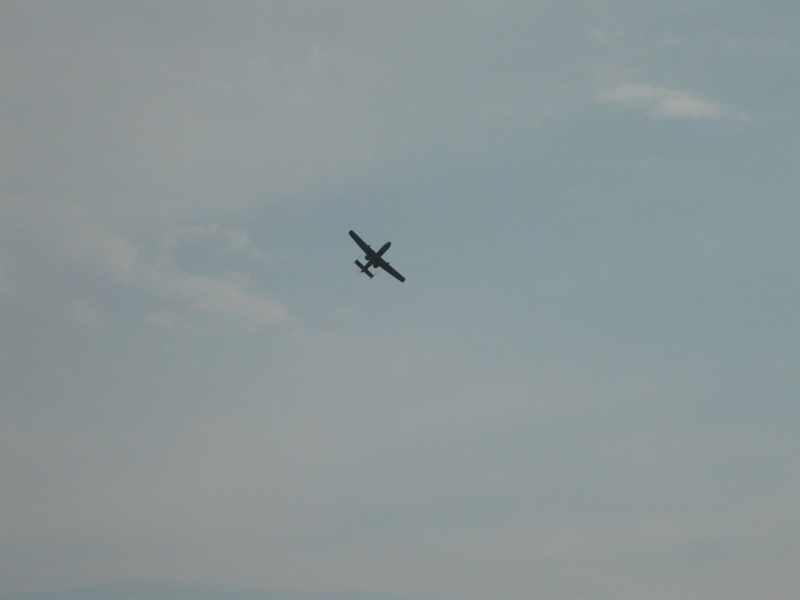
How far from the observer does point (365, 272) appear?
7731 inches

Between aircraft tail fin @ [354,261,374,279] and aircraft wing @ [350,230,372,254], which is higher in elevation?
aircraft wing @ [350,230,372,254]

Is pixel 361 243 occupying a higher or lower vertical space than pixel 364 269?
higher

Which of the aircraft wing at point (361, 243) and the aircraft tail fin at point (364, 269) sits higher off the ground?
the aircraft wing at point (361, 243)
